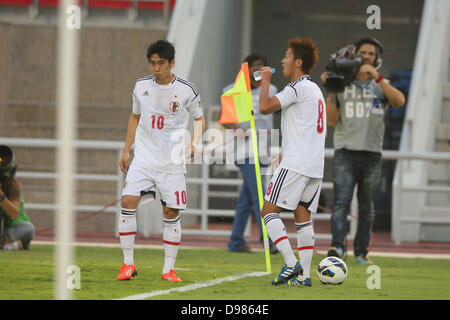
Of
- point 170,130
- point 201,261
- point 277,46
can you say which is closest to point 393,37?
point 277,46

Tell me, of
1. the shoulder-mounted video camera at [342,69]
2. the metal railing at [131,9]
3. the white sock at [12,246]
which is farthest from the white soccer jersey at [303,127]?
the metal railing at [131,9]

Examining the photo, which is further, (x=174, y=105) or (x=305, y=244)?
(x=174, y=105)

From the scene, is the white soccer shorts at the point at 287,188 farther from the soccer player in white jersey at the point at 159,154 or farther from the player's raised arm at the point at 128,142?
the player's raised arm at the point at 128,142

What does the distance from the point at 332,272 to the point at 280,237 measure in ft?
1.79

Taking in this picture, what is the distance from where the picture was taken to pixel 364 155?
9.17 m

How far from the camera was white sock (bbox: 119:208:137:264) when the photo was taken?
7.28 meters

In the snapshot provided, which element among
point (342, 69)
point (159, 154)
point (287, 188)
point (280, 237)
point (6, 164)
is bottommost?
point (280, 237)

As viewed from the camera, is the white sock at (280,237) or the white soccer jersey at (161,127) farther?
the white soccer jersey at (161,127)

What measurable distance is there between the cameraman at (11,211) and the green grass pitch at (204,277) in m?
0.20

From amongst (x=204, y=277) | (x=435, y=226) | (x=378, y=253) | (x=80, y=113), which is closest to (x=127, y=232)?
(x=204, y=277)

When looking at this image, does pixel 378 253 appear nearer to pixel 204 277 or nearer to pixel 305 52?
pixel 204 277

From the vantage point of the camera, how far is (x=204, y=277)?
25.3 feet

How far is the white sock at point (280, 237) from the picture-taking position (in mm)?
6910

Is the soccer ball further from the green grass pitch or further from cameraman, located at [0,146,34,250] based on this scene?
cameraman, located at [0,146,34,250]
